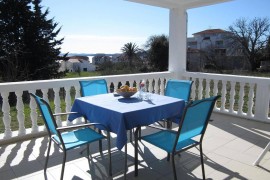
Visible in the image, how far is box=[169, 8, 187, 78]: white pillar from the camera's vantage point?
5.44 metres

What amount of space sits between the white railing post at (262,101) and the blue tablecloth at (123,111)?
2416 millimetres

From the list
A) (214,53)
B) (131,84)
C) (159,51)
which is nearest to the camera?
(131,84)

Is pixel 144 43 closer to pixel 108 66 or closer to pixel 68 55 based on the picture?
pixel 108 66

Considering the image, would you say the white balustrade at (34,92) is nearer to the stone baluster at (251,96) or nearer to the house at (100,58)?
the stone baluster at (251,96)

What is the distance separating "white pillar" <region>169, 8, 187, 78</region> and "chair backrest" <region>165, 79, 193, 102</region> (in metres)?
2.06

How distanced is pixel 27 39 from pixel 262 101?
1736 cm

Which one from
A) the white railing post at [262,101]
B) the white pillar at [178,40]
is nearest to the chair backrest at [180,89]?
the white railing post at [262,101]

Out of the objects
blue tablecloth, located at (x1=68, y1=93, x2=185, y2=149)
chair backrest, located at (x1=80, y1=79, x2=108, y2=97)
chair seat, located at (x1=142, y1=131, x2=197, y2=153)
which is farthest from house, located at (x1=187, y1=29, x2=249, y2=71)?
chair seat, located at (x1=142, y1=131, x2=197, y2=153)

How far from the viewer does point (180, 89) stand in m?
3.46

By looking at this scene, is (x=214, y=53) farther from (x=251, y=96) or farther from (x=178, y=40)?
(x=251, y=96)

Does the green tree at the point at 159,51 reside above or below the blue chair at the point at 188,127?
above

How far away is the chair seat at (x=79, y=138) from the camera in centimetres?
228

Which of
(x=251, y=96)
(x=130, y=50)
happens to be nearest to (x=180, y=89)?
(x=251, y=96)

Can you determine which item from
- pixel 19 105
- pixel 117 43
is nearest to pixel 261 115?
pixel 19 105
